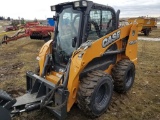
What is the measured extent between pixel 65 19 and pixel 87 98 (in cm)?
179

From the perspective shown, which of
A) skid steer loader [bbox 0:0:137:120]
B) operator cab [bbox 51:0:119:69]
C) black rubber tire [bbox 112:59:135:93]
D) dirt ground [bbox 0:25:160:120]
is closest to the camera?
skid steer loader [bbox 0:0:137:120]

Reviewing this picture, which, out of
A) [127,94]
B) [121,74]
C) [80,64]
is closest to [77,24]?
[80,64]

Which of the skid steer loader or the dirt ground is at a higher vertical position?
the skid steer loader

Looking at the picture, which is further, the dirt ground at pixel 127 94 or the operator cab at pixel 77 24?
the dirt ground at pixel 127 94

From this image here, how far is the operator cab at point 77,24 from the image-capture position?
3.95 meters

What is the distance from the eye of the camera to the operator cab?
3947mm

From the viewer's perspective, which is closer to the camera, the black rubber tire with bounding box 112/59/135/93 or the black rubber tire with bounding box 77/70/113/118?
the black rubber tire with bounding box 77/70/113/118

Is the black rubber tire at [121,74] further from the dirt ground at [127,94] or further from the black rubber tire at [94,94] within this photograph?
the black rubber tire at [94,94]

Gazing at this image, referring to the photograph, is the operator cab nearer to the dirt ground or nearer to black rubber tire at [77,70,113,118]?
black rubber tire at [77,70,113,118]

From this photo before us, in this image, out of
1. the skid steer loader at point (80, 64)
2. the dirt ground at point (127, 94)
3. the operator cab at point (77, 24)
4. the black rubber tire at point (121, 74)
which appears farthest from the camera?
the black rubber tire at point (121, 74)

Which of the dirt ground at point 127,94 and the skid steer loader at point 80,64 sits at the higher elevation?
the skid steer loader at point 80,64

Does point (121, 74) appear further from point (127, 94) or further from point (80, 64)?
point (80, 64)

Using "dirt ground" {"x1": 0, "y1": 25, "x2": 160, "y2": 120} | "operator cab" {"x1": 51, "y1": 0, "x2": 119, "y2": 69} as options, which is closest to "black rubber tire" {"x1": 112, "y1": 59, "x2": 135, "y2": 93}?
"dirt ground" {"x1": 0, "y1": 25, "x2": 160, "y2": 120}

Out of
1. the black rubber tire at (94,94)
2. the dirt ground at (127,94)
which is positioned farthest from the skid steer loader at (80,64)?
the dirt ground at (127,94)
